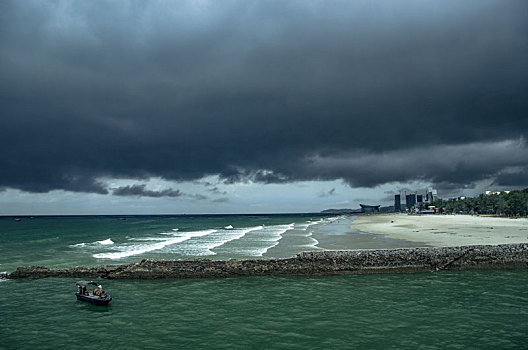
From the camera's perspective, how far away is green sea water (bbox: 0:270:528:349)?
1745 cm

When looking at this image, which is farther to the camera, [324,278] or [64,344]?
[324,278]

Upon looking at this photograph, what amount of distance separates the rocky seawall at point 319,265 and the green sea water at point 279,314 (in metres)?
1.44

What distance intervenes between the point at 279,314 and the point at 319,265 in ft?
39.2

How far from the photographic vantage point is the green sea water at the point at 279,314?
1745 cm

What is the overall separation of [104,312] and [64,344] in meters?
4.92

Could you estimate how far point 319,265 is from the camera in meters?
32.3

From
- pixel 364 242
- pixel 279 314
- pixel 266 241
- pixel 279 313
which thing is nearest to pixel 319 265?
pixel 279 313

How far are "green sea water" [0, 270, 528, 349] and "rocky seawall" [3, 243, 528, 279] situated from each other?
4.72 ft

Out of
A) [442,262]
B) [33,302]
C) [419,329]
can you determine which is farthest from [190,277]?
[442,262]

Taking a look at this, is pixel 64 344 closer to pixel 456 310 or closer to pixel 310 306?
pixel 310 306

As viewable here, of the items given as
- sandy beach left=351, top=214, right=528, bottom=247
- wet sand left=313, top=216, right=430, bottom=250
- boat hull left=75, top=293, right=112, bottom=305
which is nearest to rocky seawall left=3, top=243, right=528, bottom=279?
boat hull left=75, top=293, right=112, bottom=305

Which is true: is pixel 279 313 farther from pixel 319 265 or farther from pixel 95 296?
pixel 95 296

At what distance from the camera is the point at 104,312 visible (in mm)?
22656

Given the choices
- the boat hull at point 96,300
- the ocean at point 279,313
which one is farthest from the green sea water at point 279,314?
the boat hull at point 96,300
